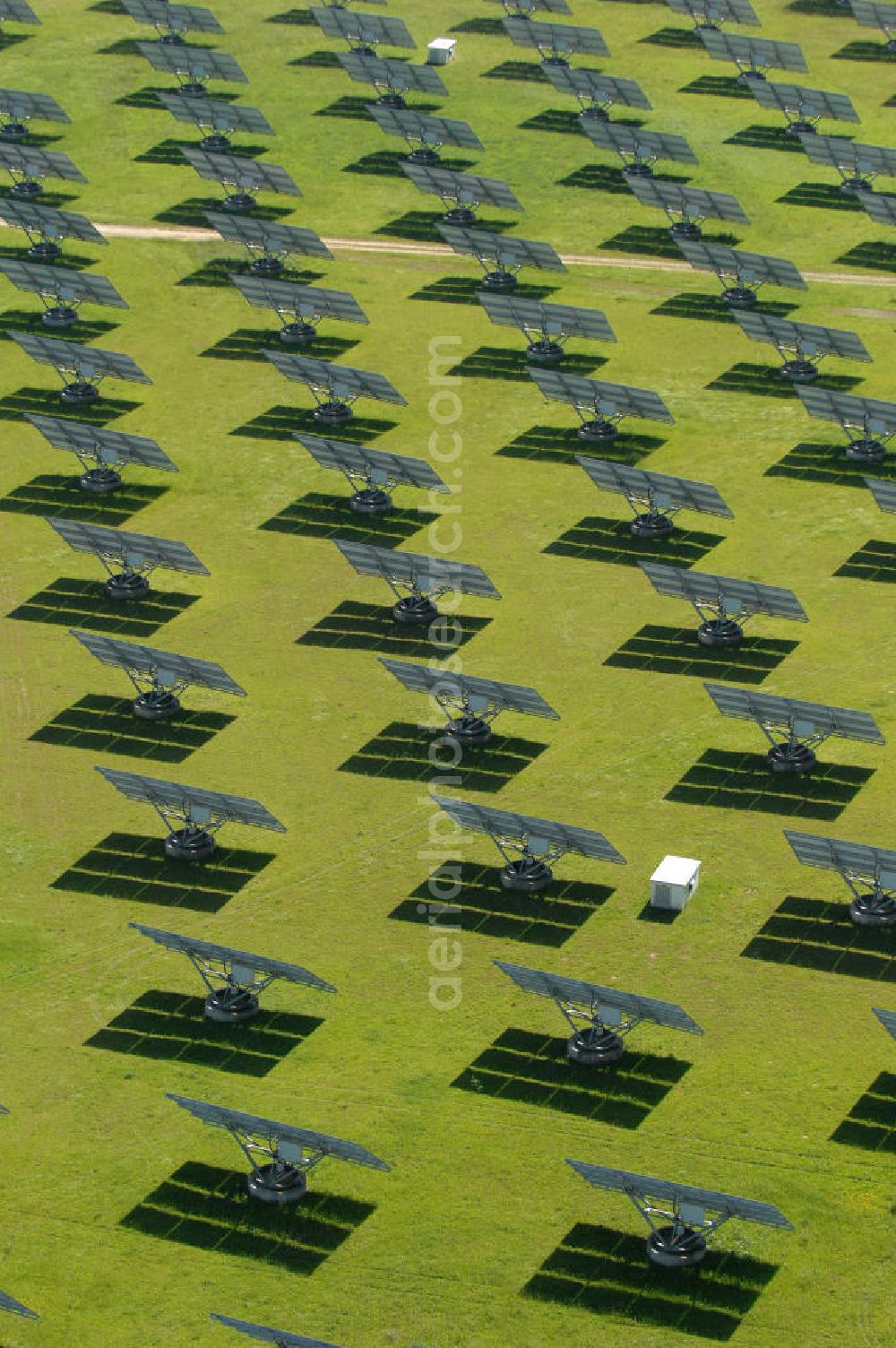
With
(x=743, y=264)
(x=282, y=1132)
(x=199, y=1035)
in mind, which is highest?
(x=743, y=264)

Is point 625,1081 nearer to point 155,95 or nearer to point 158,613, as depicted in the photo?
point 158,613

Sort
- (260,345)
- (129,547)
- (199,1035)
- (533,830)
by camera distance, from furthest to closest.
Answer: (260,345) → (129,547) → (533,830) → (199,1035)

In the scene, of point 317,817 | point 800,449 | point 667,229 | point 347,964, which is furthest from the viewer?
point 667,229

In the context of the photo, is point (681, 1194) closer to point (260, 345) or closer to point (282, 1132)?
point (282, 1132)

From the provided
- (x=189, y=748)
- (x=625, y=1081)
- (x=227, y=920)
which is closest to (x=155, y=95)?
(x=189, y=748)

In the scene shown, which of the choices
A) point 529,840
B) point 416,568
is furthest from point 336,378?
point 529,840

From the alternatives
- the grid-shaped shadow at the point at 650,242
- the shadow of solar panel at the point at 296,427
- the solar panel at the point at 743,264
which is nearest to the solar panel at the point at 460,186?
the grid-shaped shadow at the point at 650,242

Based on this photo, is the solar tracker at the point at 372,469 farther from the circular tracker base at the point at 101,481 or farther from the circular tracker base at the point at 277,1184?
the circular tracker base at the point at 277,1184

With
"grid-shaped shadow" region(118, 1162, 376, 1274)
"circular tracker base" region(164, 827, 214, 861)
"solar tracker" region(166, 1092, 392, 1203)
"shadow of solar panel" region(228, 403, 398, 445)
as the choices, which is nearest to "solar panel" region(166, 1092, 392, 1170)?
"solar tracker" region(166, 1092, 392, 1203)
